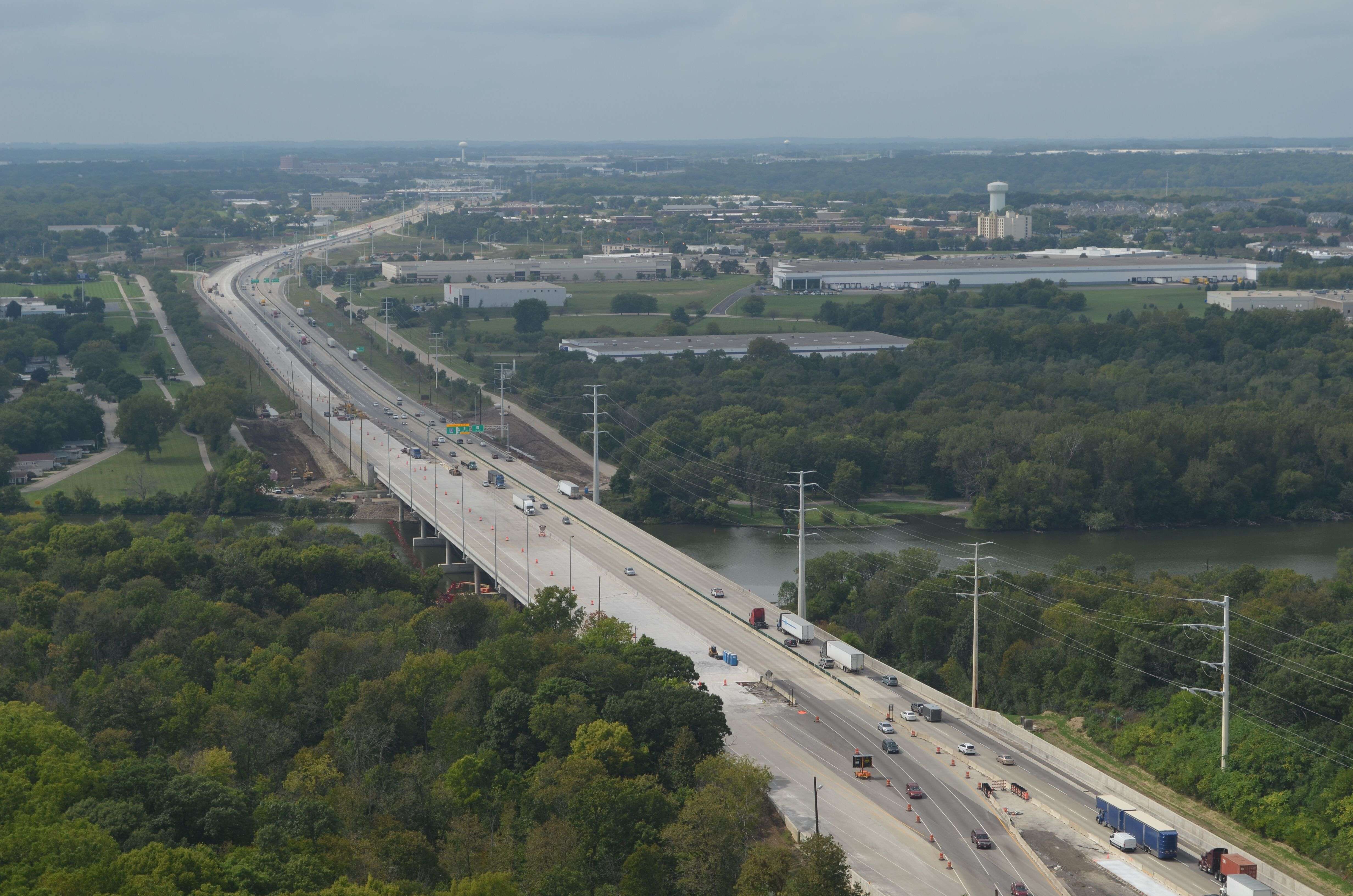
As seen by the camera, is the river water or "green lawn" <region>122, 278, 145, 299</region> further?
"green lawn" <region>122, 278, 145, 299</region>

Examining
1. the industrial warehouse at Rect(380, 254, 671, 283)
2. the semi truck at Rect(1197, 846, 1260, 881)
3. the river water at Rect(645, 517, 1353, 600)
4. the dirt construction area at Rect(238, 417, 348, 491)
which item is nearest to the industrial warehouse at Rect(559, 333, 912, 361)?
the dirt construction area at Rect(238, 417, 348, 491)

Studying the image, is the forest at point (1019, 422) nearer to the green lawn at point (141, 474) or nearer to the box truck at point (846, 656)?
the green lawn at point (141, 474)

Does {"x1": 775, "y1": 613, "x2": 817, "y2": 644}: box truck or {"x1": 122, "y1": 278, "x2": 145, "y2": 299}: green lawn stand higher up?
{"x1": 122, "y1": 278, "x2": 145, "y2": 299}: green lawn

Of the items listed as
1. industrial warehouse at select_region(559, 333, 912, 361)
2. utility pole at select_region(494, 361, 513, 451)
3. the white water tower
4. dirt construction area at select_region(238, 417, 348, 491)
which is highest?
the white water tower

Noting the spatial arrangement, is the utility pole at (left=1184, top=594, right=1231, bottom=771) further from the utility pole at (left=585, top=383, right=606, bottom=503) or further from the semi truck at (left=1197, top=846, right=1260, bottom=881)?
the utility pole at (left=585, top=383, right=606, bottom=503)

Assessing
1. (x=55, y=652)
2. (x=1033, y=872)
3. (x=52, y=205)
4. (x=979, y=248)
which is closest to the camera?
(x=1033, y=872)

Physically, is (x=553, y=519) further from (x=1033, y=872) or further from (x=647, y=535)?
(x=1033, y=872)

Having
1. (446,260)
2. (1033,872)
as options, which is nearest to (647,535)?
(1033,872)
